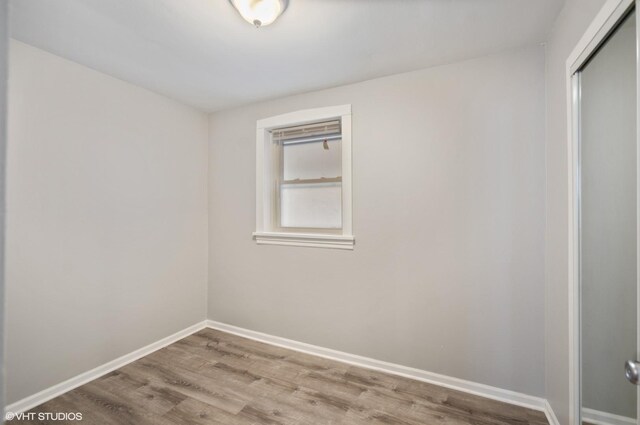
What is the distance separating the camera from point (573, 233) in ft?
4.73

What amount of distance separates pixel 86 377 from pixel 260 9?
2935mm

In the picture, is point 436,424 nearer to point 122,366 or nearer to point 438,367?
point 438,367

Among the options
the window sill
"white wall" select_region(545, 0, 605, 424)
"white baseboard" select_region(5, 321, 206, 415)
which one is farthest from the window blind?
"white baseboard" select_region(5, 321, 206, 415)

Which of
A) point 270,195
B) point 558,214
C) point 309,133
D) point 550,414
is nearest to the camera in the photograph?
point 558,214

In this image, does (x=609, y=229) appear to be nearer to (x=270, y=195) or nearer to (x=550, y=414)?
(x=550, y=414)

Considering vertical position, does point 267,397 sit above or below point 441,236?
below

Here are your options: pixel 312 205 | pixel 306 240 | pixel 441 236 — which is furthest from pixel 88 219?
pixel 441 236

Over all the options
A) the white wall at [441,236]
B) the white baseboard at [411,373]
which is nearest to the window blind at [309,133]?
the white wall at [441,236]

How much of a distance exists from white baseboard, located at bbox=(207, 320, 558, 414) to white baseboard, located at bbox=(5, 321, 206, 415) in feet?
2.18

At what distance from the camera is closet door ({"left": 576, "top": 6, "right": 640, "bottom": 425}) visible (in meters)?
0.98

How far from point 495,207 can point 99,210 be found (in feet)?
10.2

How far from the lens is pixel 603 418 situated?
1.18 meters

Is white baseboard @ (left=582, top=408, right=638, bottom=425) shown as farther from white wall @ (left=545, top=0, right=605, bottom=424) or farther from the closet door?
white wall @ (left=545, top=0, right=605, bottom=424)

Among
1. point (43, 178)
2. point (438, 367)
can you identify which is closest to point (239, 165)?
point (43, 178)
